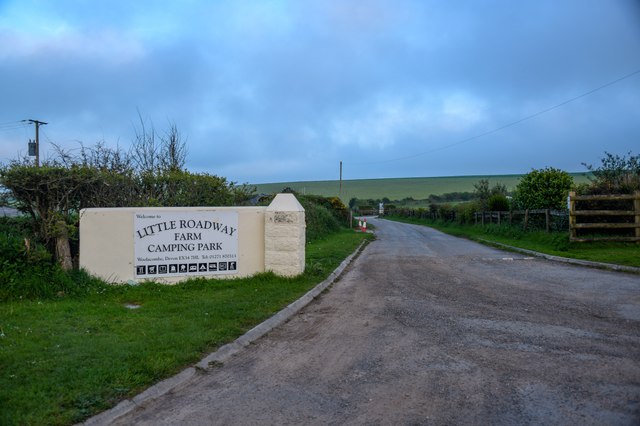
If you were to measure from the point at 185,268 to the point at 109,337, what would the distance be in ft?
14.2

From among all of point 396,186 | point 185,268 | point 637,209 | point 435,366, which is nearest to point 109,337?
point 435,366

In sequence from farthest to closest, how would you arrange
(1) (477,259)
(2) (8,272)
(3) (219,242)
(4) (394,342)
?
(1) (477,259), (3) (219,242), (2) (8,272), (4) (394,342)

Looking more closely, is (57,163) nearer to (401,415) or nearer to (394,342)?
(394,342)

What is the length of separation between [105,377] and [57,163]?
7.86 metres

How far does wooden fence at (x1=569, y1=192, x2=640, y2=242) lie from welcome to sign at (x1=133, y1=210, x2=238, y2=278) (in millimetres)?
12322

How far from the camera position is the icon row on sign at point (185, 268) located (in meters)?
10.2

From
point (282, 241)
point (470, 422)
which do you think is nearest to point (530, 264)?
point (282, 241)

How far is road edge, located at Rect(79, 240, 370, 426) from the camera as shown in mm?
4250

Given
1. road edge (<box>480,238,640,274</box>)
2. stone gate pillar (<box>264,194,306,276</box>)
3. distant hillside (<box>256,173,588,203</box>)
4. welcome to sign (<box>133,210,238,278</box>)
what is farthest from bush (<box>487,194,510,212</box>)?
distant hillside (<box>256,173,588,203</box>)

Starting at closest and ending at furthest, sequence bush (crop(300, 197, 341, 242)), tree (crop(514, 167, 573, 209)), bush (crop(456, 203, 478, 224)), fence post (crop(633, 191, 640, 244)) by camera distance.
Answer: fence post (crop(633, 191, 640, 244)) → tree (crop(514, 167, 573, 209)) → bush (crop(300, 197, 341, 242)) → bush (crop(456, 203, 478, 224))

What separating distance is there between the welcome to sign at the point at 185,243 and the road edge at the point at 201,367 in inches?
97.1

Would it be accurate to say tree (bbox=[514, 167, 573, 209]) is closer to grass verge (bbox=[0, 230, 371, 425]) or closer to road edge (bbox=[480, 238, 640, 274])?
road edge (bbox=[480, 238, 640, 274])

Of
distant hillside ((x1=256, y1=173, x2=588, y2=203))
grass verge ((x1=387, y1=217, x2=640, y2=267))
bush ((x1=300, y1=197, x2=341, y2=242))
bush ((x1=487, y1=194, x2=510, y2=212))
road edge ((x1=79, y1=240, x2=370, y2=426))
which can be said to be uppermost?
distant hillside ((x1=256, y1=173, x2=588, y2=203))

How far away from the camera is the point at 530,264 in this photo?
48.3ft
